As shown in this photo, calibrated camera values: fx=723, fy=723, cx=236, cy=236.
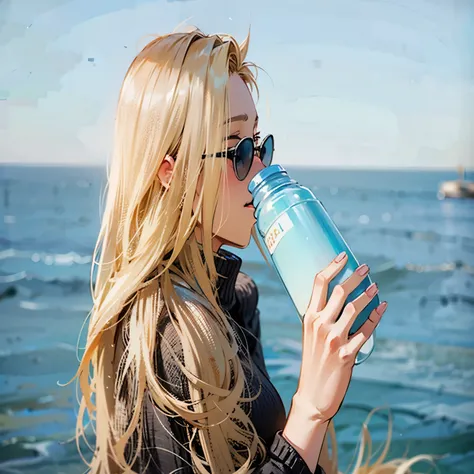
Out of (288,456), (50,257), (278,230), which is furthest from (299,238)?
(50,257)

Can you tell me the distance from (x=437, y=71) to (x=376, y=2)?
21 centimetres

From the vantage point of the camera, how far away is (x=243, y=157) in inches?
44.8

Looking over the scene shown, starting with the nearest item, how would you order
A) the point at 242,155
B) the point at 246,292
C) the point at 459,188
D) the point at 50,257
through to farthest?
the point at 242,155 → the point at 246,292 → the point at 50,257 → the point at 459,188

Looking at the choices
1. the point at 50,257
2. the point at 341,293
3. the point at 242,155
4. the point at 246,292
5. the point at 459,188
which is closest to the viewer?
the point at 341,293

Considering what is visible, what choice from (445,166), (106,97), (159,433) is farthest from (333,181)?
(159,433)

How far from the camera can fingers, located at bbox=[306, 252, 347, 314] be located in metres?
1.01

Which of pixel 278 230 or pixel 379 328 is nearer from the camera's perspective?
pixel 278 230

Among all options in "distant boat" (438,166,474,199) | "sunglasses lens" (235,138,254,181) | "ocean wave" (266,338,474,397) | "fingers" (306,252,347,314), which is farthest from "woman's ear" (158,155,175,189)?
"distant boat" (438,166,474,199)

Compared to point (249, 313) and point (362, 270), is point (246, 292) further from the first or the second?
point (362, 270)

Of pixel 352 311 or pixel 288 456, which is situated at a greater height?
pixel 352 311

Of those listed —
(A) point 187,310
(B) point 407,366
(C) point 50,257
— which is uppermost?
(A) point 187,310

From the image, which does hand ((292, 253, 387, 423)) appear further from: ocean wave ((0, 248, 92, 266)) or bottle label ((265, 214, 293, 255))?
ocean wave ((0, 248, 92, 266))

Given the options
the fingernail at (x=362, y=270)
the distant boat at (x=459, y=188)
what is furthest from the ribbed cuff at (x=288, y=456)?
the distant boat at (x=459, y=188)

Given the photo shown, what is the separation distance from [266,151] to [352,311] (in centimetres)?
35
